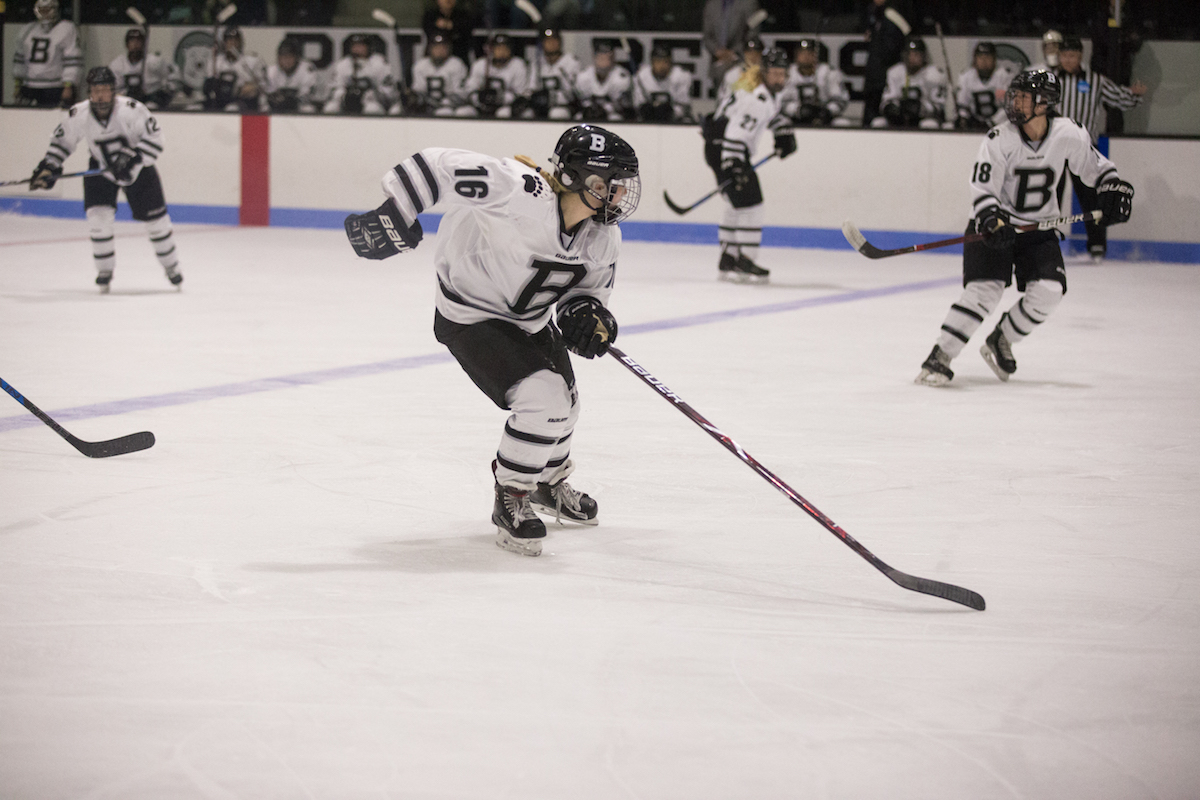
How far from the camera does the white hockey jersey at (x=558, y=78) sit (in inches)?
445

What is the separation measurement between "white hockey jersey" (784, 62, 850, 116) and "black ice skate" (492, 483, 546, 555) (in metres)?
8.12

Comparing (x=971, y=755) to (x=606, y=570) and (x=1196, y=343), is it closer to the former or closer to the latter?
(x=606, y=570)

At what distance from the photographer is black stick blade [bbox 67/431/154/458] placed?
12.0 feet

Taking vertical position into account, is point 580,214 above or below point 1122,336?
above

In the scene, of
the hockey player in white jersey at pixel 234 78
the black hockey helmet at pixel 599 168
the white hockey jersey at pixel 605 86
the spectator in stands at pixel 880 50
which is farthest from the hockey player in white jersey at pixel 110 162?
the spectator in stands at pixel 880 50

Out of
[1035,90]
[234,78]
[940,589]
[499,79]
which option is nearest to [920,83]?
[499,79]

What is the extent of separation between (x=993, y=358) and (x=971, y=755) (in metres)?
3.51

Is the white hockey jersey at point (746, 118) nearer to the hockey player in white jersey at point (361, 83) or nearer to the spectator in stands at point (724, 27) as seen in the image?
the spectator in stands at point (724, 27)

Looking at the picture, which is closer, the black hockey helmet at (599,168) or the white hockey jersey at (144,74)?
the black hockey helmet at (599,168)

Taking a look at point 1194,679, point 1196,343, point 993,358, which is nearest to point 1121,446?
point 993,358

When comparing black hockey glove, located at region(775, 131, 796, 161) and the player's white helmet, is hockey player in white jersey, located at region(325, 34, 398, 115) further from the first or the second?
black hockey glove, located at region(775, 131, 796, 161)

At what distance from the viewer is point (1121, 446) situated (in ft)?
13.5

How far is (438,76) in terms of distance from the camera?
1195 centimetres

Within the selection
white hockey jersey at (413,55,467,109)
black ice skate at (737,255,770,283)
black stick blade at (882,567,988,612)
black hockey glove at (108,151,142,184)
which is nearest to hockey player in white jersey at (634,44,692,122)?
white hockey jersey at (413,55,467,109)
